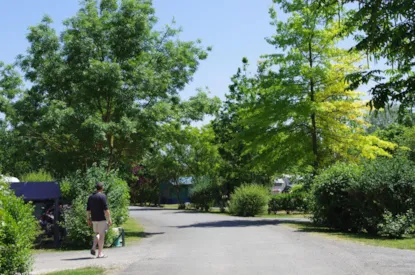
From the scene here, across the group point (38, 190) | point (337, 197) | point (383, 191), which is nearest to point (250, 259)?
point (383, 191)

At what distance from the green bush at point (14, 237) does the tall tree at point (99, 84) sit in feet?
26.0

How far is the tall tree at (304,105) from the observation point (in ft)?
75.2

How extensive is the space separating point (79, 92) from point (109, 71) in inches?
73.4

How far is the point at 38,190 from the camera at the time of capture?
50.5 feet

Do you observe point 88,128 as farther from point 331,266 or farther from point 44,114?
point 331,266

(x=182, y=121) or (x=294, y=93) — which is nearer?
(x=182, y=121)

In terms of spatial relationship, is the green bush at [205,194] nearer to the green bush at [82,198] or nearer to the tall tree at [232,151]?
the tall tree at [232,151]

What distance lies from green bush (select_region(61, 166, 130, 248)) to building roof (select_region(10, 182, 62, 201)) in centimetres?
43

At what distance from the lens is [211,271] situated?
8992 millimetres

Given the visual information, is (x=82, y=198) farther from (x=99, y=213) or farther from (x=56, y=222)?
(x=99, y=213)

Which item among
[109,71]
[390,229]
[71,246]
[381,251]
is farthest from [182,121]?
[381,251]

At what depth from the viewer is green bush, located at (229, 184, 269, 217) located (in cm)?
3222

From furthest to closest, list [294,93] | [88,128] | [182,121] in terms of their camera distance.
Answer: [294,93]
[182,121]
[88,128]

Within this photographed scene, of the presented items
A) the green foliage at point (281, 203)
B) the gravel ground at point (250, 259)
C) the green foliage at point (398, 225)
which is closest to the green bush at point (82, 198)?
the gravel ground at point (250, 259)
